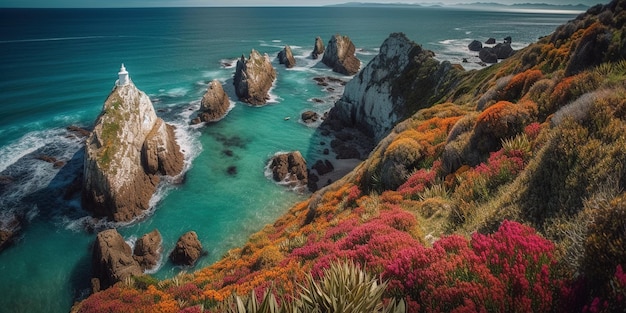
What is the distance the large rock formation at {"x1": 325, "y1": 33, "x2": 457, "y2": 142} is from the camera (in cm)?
4650

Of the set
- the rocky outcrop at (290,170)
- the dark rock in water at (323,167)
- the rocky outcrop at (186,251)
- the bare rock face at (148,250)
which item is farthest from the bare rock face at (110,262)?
the dark rock in water at (323,167)

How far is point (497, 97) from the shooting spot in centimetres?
2047

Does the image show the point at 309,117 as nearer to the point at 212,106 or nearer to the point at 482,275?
the point at 212,106

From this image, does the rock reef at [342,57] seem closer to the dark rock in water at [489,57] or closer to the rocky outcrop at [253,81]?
the rocky outcrop at [253,81]

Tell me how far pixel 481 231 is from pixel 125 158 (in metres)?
38.4

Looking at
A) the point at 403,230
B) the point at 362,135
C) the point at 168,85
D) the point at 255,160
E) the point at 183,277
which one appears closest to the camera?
the point at 403,230

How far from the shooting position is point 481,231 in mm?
8109

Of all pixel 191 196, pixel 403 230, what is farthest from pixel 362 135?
pixel 403 230

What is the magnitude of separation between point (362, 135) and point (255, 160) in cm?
1926

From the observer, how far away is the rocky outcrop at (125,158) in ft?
113

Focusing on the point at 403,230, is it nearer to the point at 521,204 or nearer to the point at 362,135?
the point at 521,204

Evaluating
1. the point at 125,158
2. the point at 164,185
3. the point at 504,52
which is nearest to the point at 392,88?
the point at 164,185

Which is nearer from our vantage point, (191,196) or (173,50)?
(191,196)

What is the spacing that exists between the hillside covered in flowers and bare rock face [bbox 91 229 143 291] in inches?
586
